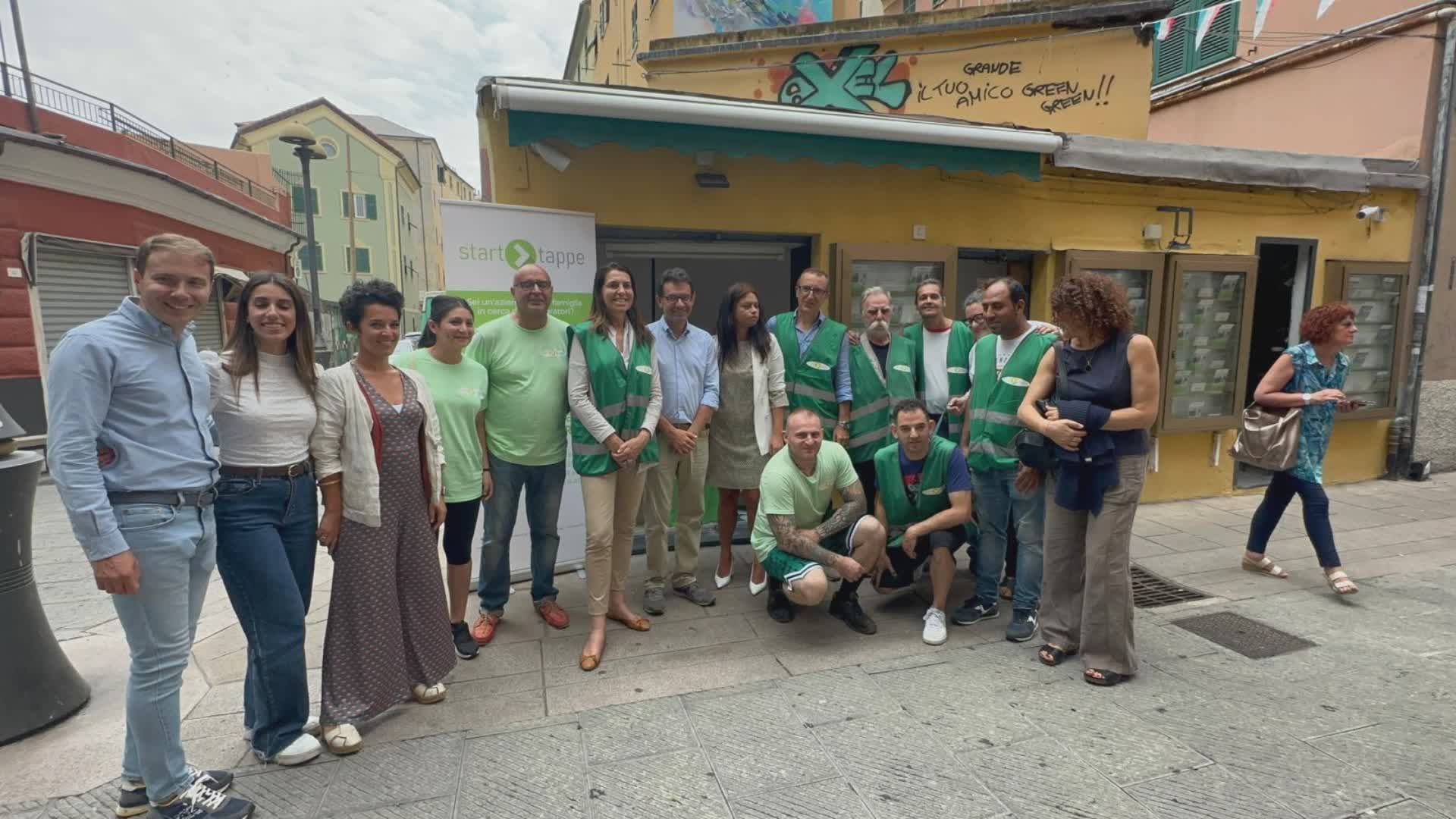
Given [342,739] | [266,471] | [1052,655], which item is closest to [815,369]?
[1052,655]

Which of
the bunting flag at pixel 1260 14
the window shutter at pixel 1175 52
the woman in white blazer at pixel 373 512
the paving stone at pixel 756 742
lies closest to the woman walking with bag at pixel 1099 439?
the paving stone at pixel 756 742

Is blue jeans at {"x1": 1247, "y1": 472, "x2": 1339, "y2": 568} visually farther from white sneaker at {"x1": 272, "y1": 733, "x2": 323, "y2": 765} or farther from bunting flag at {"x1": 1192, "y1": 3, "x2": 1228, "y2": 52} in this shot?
bunting flag at {"x1": 1192, "y1": 3, "x2": 1228, "y2": 52}

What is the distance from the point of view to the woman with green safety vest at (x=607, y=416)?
11.6 ft

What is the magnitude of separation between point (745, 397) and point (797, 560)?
1.05 metres

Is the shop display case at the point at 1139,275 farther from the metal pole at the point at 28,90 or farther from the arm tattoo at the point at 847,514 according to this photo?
the metal pole at the point at 28,90

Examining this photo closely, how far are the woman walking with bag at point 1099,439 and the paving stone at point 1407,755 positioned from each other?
2.51 feet

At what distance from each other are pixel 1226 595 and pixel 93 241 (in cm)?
1371

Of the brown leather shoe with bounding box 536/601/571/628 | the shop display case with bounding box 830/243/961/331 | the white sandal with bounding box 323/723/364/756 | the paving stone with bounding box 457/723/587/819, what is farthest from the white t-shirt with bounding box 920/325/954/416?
the white sandal with bounding box 323/723/364/756

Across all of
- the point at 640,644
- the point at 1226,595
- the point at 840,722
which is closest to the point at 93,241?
the point at 640,644

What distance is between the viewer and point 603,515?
354 cm

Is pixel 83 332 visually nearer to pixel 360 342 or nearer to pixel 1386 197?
pixel 360 342

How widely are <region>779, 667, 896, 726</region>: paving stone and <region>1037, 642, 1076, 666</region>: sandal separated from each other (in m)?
0.88

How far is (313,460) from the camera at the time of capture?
265 centimetres

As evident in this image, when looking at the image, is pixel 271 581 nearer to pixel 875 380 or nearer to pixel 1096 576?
pixel 875 380
